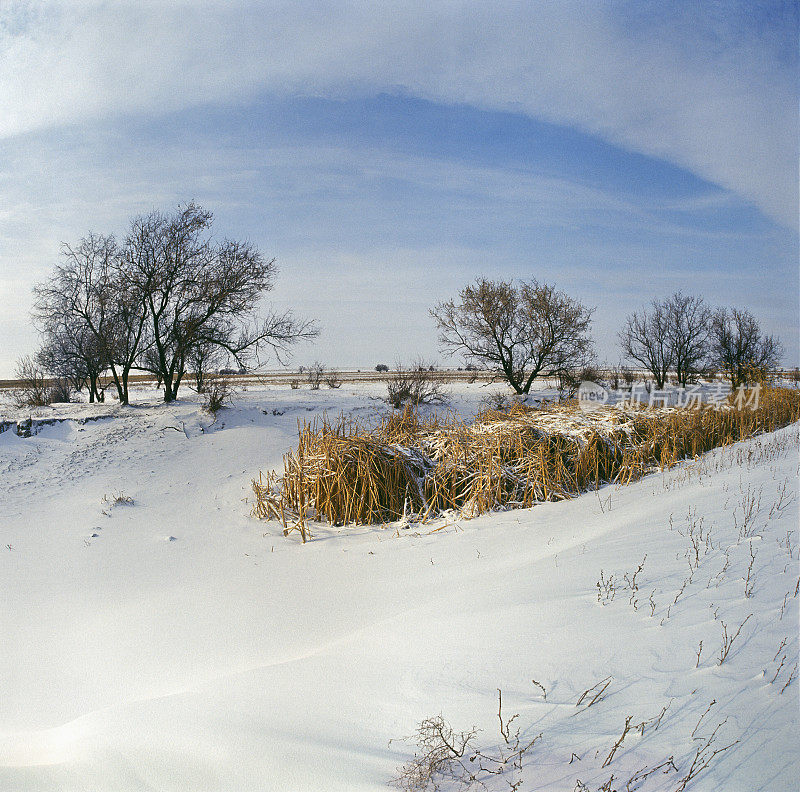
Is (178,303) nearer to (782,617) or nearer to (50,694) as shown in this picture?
(50,694)

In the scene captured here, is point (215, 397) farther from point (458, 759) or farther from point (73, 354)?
point (458, 759)

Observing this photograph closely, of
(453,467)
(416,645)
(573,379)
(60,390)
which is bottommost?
(416,645)

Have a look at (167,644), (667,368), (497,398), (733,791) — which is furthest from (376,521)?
(667,368)

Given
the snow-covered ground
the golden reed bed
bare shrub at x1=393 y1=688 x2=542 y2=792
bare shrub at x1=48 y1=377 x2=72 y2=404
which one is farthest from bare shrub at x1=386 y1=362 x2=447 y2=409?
bare shrub at x1=393 y1=688 x2=542 y2=792

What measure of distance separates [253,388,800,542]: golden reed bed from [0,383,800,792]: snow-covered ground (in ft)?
1.89

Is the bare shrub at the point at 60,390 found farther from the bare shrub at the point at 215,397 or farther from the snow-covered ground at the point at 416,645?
the snow-covered ground at the point at 416,645

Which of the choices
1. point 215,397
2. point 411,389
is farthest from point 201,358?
point 411,389

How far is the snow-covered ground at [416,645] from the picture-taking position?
239 centimetres

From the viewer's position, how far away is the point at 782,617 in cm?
304

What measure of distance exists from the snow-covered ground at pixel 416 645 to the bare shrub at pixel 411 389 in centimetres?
982

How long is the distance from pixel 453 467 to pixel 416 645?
510 cm

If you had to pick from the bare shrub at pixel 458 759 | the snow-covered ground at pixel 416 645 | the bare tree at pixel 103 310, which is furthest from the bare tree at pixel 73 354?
the bare shrub at pixel 458 759

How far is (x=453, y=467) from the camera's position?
27.4 feet

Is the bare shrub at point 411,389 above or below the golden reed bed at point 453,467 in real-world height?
above
